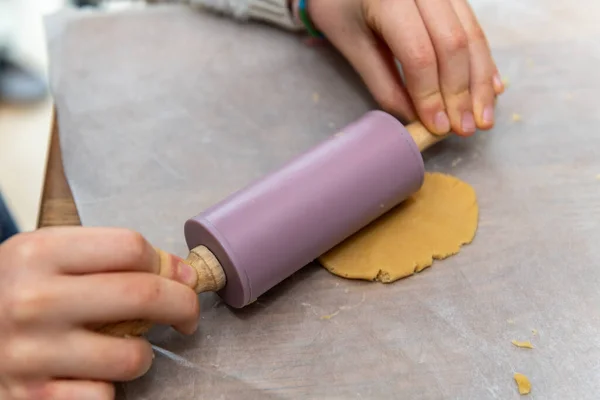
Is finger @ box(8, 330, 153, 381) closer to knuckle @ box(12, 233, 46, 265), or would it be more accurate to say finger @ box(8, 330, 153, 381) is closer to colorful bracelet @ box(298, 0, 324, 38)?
knuckle @ box(12, 233, 46, 265)

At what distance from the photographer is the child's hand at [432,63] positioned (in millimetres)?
831

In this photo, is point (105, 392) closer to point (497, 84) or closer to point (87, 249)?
point (87, 249)

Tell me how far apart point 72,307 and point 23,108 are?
1554 mm

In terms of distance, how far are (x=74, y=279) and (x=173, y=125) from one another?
1.49ft

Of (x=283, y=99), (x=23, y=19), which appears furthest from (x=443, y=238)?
(x=23, y=19)

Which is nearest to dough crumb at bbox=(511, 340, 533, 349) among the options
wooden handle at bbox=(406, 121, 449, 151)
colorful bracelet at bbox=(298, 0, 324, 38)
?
wooden handle at bbox=(406, 121, 449, 151)

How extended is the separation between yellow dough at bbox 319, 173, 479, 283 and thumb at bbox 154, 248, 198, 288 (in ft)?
0.62

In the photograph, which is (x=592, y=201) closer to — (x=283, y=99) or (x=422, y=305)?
(x=422, y=305)

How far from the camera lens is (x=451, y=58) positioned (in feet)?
2.73

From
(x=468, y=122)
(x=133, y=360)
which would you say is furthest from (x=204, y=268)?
(x=468, y=122)

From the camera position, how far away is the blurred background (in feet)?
5.63

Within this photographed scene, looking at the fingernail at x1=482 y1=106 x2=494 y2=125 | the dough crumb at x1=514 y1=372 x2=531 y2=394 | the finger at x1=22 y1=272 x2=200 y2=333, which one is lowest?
the dough crumb at x1=514 y1=372 x2=531 y2=394

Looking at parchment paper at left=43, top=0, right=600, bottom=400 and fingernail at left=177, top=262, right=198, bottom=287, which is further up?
fingernail at left=177, top=262, right=198, bottom=287

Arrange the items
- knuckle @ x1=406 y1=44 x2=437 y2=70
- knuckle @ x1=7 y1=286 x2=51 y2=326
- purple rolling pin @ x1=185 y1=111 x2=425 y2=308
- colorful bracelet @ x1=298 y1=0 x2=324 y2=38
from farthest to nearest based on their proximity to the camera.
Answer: colorful bracelet @ x1=298 y1=0 x2=324 y2=38 → knuckle @ x1=406 y1=44 x2=437 y2=70 → purple rolling pin @ x1=185 y1=111 x2=425 y2=308 → knuckle @ x1=7 y1=286 x2=51 y2=326
